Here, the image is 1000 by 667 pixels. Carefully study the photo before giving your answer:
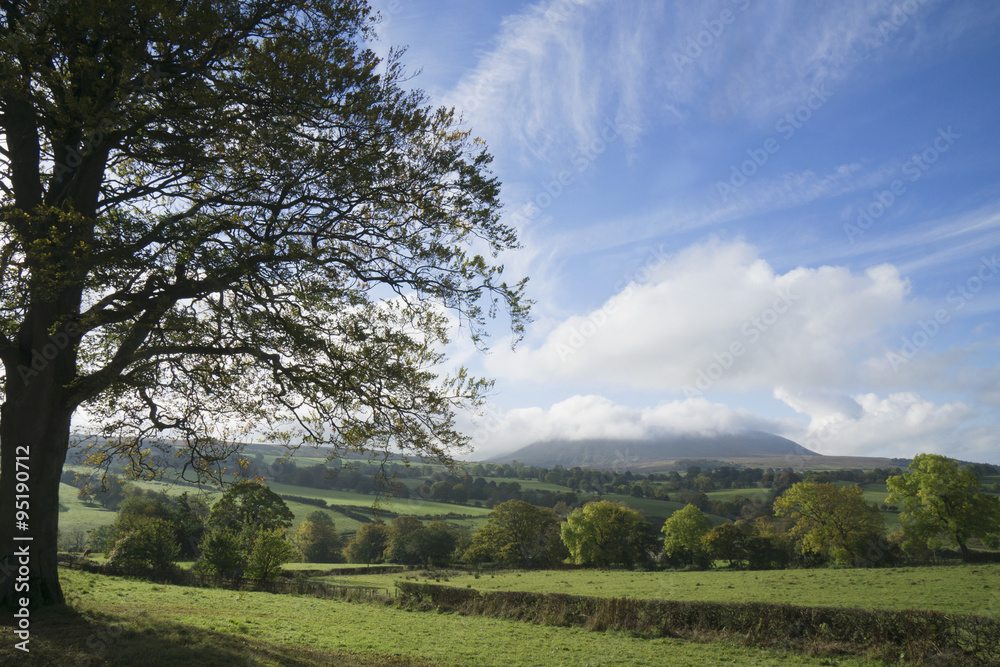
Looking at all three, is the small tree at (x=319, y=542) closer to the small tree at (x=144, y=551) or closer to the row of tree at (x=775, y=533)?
the row of tree at (x=775, y=533)

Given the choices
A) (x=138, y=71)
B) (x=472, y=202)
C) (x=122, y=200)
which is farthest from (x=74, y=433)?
(x=472, y=202)

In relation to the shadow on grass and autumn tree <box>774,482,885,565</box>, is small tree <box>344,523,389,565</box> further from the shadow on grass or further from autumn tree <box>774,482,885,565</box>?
the shadow on grass

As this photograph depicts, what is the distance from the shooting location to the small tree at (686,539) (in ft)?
190

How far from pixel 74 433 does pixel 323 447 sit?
529 centimetres

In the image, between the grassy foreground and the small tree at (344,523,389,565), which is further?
the small tree at (344,523,389,565)

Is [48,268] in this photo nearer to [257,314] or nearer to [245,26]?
[257,314]

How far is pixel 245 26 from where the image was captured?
347 inches

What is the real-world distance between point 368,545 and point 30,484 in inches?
2529

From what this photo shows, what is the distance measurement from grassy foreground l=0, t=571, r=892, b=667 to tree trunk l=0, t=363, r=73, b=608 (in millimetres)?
684

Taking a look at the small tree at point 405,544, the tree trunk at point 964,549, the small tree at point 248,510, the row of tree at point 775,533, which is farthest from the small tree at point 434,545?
the tree trunk at point 964,549

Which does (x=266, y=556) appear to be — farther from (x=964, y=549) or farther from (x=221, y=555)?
(x=964, y=549)

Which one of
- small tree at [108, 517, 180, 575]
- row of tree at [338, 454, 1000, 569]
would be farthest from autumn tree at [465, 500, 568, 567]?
small tree at [108, 517, 180, 575]

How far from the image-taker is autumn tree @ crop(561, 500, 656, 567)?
60750 mm

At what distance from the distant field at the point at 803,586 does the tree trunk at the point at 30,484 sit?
27523mm
